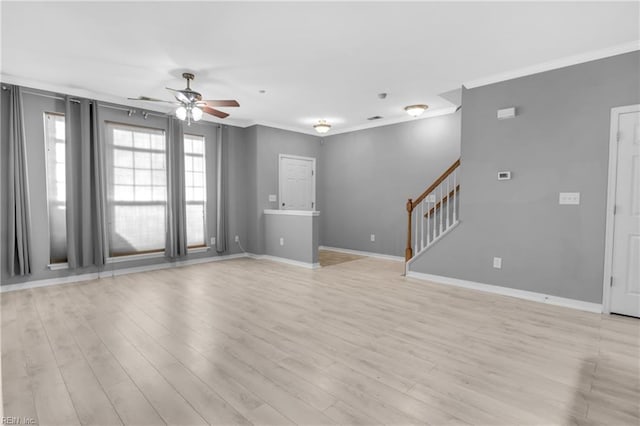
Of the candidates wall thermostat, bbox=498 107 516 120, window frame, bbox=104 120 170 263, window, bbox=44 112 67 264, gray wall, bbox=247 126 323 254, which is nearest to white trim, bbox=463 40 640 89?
wall thermostat, bbox=498 107 516 120

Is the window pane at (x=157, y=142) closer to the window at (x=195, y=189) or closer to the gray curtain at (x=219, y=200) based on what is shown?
the window at (x=195, y=189)

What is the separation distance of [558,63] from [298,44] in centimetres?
295

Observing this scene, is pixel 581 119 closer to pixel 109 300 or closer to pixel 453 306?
pixel 453 306

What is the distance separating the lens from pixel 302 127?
7.25 metres

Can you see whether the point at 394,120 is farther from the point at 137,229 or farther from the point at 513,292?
the point at 137,229

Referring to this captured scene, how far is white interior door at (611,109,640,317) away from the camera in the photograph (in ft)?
11.0

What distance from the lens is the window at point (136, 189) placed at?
520cm

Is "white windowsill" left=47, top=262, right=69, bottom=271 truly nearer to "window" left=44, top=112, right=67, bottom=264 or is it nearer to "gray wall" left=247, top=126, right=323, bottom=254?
"window" left=44, top=112, right=67, bottom=264

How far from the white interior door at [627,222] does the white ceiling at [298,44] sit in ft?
2.87

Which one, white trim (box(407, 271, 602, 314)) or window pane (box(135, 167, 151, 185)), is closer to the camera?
white trim (box(407, 271, 602, 314))

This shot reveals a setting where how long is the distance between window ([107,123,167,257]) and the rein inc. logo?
378 cm

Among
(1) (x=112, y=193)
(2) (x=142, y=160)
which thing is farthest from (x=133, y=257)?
(2) (x=142, y=160)

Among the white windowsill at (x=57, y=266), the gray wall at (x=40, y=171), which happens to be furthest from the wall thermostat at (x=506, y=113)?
the white windowsill at (x=57, y=266)

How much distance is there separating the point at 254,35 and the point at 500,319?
3.72m
